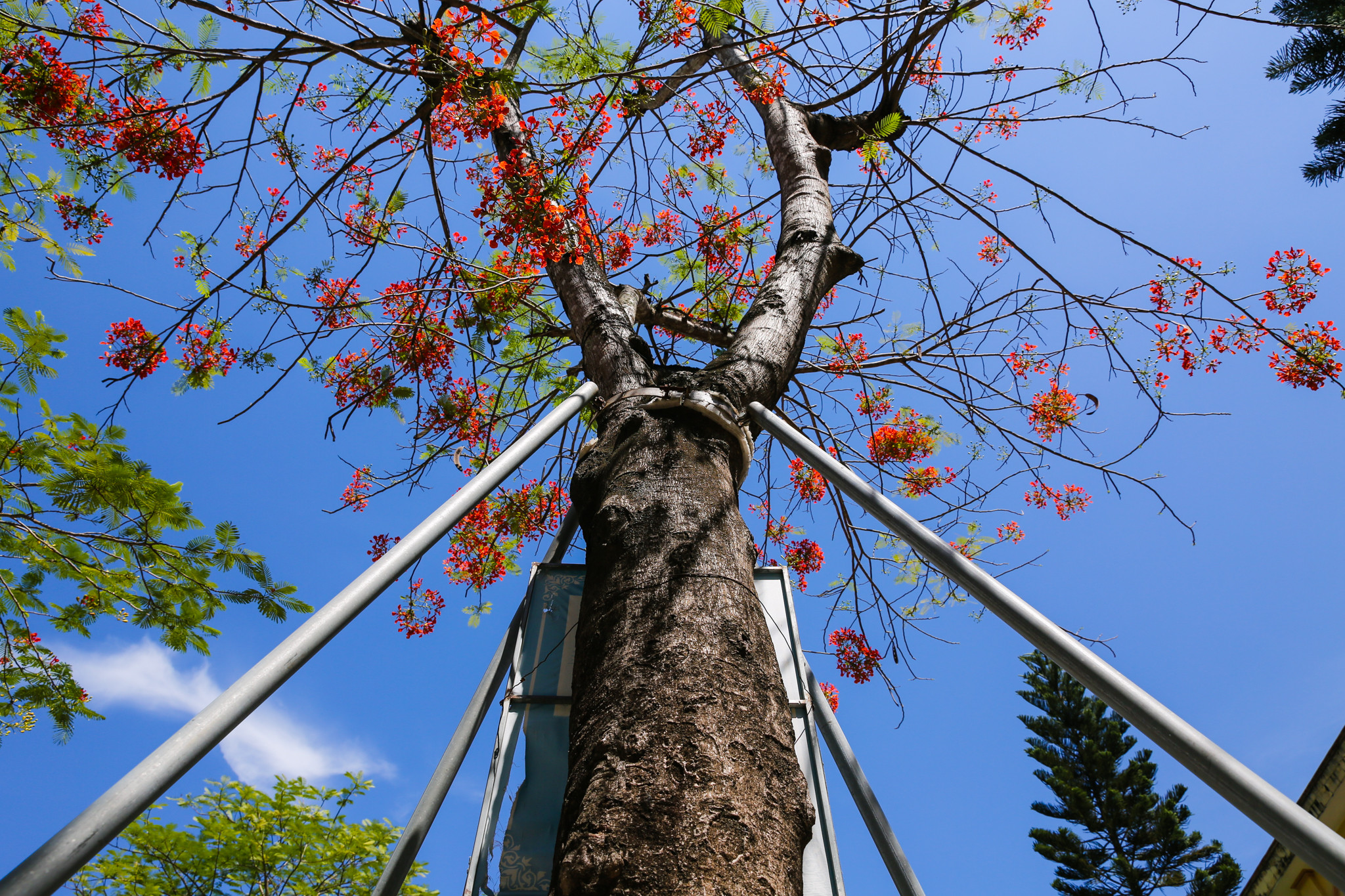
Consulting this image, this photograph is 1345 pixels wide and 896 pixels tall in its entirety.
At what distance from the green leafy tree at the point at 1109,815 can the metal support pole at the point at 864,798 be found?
10.9 m

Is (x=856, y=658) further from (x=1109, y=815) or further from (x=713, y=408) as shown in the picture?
(x=1109, y=815)

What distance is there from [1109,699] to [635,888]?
73cm

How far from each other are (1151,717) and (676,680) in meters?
0.71

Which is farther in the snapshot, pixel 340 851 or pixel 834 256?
pixel 340 851

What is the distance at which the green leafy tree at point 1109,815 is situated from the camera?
11.4 meters

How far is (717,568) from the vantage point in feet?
4.86

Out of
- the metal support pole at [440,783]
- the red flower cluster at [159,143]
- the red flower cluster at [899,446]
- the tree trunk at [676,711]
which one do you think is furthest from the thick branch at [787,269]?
the red flower cluster at [159,143]

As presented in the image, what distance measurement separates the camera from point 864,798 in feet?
5.94

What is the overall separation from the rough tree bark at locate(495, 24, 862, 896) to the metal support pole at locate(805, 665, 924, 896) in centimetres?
68

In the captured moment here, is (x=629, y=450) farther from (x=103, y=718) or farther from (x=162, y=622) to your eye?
(x=103, y=718)

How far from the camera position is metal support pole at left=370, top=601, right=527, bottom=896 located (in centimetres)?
129

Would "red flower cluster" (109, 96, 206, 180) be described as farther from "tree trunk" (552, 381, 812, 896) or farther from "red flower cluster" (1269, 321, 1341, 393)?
"red flower cluster" (1269, 321, 1341, 393)

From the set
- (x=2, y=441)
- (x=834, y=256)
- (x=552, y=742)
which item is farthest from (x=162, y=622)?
(x=834, y=256)

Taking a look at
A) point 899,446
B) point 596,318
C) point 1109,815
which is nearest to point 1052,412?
point 899,446
